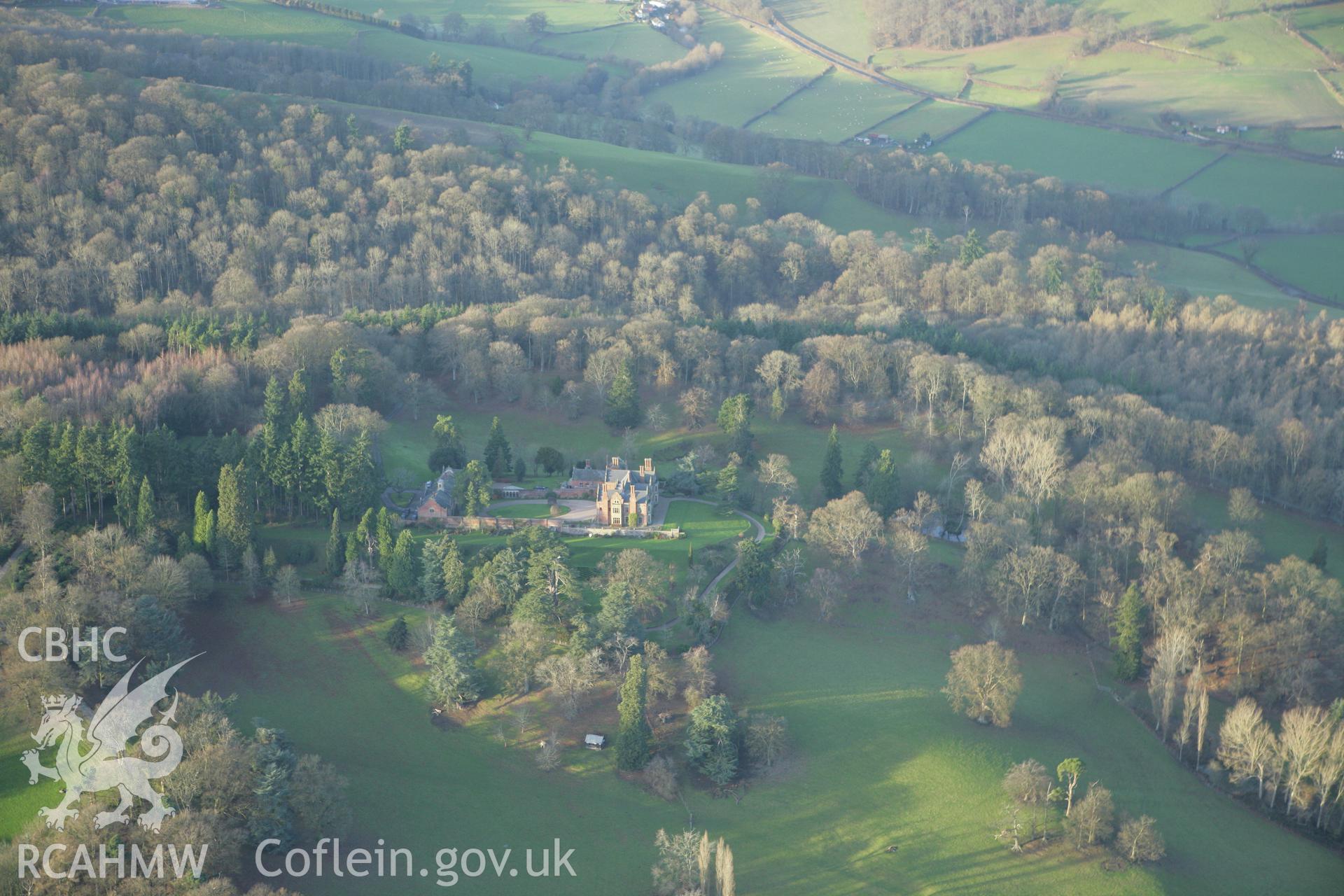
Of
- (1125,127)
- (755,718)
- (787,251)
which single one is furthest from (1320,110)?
(755,718)

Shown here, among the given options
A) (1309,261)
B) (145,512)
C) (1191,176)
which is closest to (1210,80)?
(1191,176)

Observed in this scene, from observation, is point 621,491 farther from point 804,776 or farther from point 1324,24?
point 1324,24

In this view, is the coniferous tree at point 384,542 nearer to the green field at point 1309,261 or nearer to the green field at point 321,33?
the green field at point 1309,261

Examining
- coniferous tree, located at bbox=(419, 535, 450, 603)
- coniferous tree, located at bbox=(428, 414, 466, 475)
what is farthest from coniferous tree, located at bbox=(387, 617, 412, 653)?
coniferous tree, located at bbox=(428, 414, 466, 475)

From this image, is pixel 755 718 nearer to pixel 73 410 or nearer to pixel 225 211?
pixel 73 410

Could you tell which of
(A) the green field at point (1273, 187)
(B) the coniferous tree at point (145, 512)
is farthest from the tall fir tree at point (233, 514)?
(A) the green field at point (1273, 187)

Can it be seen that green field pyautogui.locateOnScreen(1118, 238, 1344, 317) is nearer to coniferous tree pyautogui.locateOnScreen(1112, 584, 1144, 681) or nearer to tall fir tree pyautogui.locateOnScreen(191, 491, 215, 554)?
coniferous tree pyautogui.locateOnScreen(1112, 584, 1144, 681)
